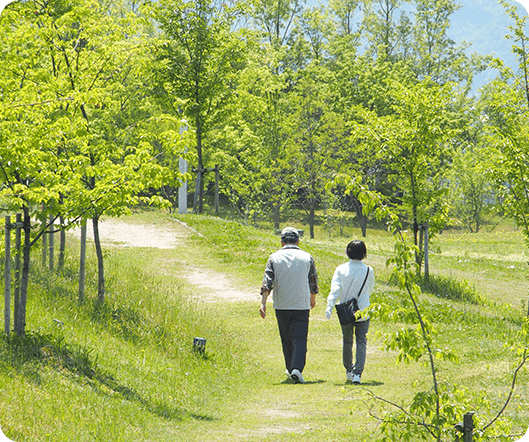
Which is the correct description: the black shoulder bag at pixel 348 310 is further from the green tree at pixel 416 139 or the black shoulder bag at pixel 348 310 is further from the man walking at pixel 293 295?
the green tree at pixel 416 139

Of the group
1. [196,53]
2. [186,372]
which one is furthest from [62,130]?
[196,53]

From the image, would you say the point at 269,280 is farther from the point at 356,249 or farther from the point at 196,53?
the point at 196,53

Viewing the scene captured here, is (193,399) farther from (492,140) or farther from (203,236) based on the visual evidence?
(203,236)

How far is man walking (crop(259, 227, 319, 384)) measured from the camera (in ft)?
26.6

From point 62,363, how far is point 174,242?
14946 mm

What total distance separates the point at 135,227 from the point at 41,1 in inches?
568


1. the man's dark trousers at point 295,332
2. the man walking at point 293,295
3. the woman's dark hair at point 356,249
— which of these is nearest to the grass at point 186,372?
the man's dark trousers at point 295,332

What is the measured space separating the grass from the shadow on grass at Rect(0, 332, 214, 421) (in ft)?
0.06

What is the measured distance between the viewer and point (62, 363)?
6.85 meters

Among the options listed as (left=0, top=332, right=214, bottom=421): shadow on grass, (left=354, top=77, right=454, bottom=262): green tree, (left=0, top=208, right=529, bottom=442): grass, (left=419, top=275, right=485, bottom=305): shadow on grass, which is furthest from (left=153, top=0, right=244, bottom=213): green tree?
(left=0, top=332, right=214, bottom=421): shadow on grass

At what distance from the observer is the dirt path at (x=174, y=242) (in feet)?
53.0

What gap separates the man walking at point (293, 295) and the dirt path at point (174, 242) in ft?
23.9

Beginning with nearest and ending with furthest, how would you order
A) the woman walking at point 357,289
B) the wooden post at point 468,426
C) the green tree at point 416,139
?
the wooden post at point 468,426
the woman walking at point 357,289
the green tree at point 416,139

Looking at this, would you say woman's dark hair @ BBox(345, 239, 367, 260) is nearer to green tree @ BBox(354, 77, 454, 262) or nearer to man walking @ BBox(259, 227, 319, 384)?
man walking @ BBox(259, 227, 319, 384)
